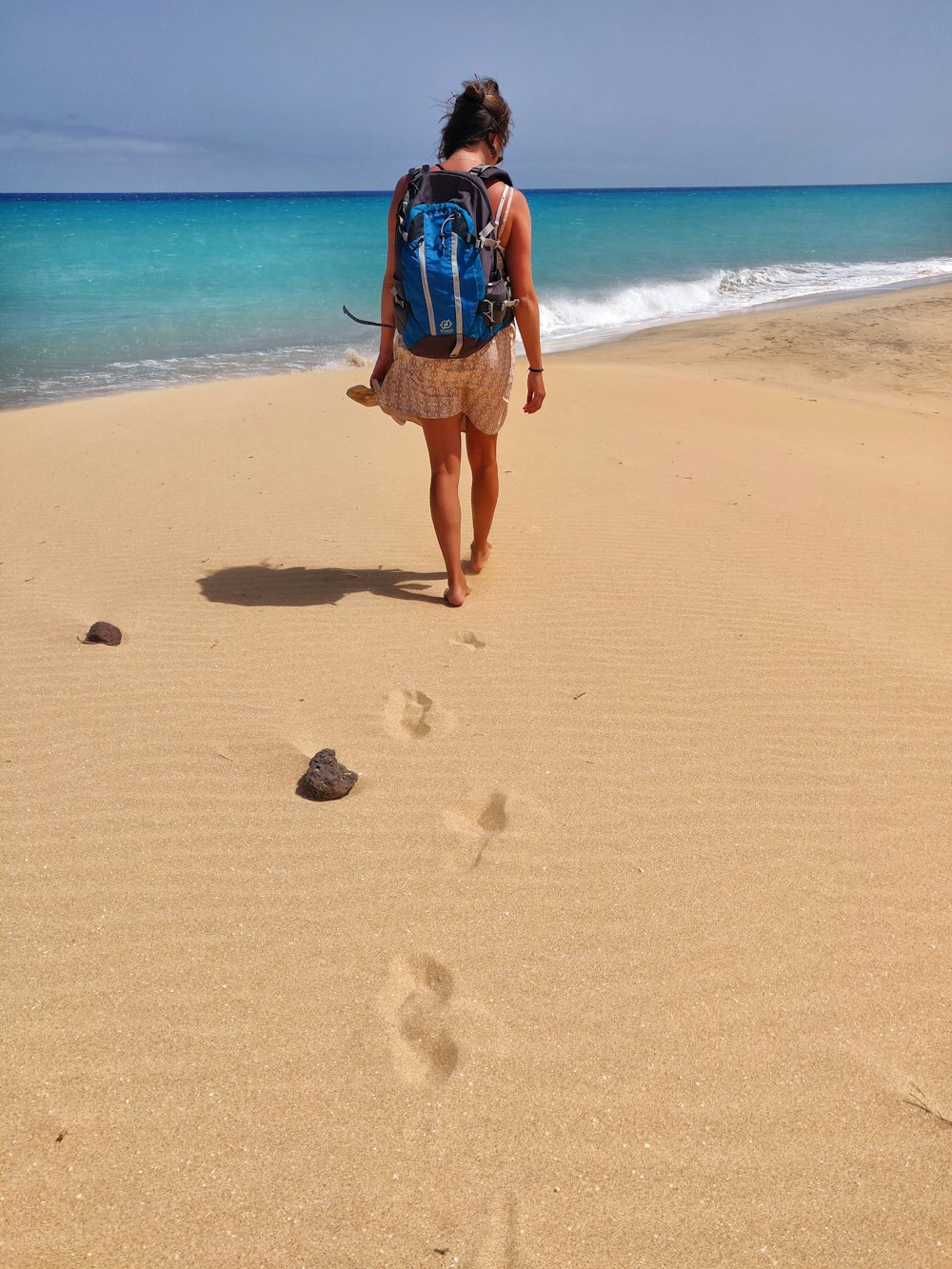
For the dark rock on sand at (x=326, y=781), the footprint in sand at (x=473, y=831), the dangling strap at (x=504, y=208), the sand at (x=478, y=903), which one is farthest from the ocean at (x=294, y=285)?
the footprint in sand at (x=473, y=831)

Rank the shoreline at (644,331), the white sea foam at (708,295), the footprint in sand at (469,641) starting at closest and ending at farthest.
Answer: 1. the footprint in sand at (469,641)
2. the shoreline at (644,331)
3. the white sea foam at (708,295)

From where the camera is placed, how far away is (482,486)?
4.33 meters

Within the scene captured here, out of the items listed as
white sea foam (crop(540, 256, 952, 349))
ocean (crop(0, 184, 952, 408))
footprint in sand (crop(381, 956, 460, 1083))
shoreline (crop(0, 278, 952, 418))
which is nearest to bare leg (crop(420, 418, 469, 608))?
footprint in sand (crop(381, 956, 460, 1083))

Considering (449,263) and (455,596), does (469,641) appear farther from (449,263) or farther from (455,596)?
(449,263)

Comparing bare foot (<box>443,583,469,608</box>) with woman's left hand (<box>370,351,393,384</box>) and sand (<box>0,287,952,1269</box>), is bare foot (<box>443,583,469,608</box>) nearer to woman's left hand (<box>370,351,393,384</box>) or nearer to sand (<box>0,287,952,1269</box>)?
sand (<box>0,287,952,1269</box>)

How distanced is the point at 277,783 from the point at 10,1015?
104 cm

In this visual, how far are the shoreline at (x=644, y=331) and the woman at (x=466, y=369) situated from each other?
22.6 ft

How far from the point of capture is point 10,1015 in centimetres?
207

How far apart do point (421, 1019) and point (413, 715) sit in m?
1.41

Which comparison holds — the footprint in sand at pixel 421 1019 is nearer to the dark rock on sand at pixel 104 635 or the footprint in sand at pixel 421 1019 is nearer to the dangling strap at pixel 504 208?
the dark rock on sand at pixel 104 635

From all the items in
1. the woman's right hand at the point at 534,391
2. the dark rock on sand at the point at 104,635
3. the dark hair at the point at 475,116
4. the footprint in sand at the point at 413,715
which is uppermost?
the dark hair at the point at 475,116

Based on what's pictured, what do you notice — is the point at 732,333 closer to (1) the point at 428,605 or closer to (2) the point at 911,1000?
(1) the point at 428,605

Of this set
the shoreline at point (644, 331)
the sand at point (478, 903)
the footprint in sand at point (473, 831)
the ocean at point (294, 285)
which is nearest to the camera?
the sand at point (478, 903)

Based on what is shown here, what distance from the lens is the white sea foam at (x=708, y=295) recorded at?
734 inches
